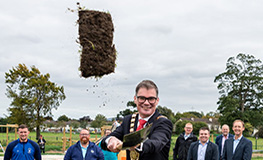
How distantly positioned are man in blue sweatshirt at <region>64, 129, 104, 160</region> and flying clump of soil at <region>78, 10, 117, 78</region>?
1424 mm

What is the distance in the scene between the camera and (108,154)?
24.9 ft

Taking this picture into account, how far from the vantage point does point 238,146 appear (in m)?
7.02

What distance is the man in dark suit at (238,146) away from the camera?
6906mm

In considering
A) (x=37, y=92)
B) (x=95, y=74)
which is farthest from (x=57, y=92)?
(x=95, y=74)

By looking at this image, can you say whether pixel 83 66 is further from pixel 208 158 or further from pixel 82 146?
pixel 208 158

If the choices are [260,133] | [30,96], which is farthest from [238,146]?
[260,133]

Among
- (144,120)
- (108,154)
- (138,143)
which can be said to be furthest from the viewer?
(108,154)

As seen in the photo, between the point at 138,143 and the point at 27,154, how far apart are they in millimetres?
5324

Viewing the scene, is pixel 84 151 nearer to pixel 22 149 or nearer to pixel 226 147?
pixel 22 149

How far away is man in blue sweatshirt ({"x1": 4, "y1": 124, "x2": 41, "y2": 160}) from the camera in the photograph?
676 centimetres

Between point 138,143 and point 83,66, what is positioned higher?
point 83,66

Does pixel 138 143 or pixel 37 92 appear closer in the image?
pixel 138 143

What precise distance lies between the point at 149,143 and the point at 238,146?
17.7ft

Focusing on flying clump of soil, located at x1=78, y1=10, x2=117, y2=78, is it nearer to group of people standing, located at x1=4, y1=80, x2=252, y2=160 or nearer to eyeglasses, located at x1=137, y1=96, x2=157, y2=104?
group of people standing, located at x1=4, y1=80, x2=252, y2=160
